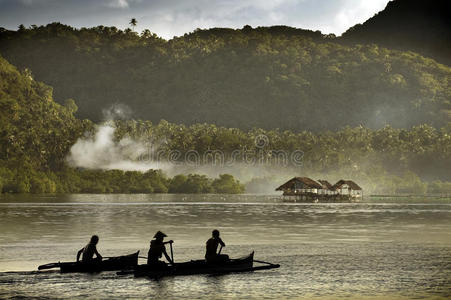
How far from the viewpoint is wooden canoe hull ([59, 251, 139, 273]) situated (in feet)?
103

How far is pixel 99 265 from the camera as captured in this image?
3142cm

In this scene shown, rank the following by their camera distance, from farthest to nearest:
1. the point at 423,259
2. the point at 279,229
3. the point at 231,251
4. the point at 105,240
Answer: the point at 279,229 < the point at 105,240 < the point at 231,251 < the point at 423,259

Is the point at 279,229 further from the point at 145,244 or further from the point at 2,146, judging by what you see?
the point at 2,146

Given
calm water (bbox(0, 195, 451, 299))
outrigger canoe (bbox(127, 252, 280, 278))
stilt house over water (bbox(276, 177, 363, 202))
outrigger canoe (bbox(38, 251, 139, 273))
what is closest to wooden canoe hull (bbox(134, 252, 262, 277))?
outrigger canoe (bbox(127, 252, 280, 278))

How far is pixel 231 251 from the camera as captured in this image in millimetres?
42312

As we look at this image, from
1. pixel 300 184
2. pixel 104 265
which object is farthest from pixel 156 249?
pixel 300 184

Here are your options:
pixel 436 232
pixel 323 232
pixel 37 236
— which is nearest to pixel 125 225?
pixel 37 236

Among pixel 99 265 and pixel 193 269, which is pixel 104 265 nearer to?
pixel 99 265

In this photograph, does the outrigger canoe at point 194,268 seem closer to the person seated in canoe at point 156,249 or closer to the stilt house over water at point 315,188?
the person seated in canoe at point 156,249

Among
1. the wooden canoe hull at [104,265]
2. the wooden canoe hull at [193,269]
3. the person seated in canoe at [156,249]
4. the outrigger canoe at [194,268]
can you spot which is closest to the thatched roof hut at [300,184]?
the outrigger canoe at [194,268]

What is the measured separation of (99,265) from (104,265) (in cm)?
25

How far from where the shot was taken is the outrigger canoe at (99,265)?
31312mm

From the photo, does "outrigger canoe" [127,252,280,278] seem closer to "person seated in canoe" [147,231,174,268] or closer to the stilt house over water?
"person seated in canoe" [147,231,174,268]

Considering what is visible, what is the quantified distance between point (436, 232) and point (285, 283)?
3348 cm
